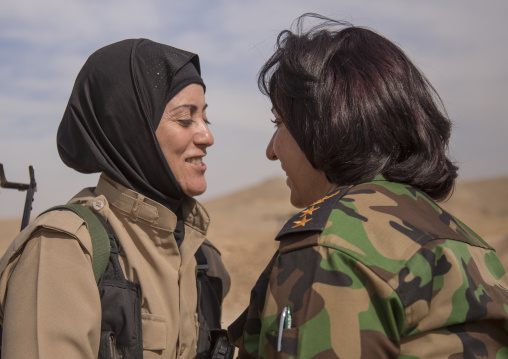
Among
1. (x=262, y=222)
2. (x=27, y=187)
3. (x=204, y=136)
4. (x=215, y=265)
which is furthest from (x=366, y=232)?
(x=262, y=222)

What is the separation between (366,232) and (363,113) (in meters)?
0.45

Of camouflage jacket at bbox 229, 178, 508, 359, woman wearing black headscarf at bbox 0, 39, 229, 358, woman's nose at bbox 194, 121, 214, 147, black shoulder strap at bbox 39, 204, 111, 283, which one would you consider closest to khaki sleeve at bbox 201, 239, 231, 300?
woman wearing black headscarf at bbox 0, 39, 229, 358

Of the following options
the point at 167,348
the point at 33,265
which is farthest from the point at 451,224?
the point at 33,265

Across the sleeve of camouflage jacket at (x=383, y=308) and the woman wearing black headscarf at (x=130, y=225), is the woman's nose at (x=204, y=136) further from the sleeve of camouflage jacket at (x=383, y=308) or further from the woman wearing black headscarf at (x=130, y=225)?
the sleeve of camouflage jacket at (x=383, y=308)

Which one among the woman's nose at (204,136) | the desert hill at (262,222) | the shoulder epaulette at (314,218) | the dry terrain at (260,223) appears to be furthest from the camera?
the dry terrain at (260,223)

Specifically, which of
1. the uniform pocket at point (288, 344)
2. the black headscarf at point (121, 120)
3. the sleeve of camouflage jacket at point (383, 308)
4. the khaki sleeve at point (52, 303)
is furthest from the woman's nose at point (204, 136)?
the uniform pocket at point (288, 344)

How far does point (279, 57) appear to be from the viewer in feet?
7.86

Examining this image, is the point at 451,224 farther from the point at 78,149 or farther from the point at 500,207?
the point at 500,207

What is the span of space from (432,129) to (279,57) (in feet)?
2.19

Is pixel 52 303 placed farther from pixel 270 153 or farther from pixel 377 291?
pixel 377 291

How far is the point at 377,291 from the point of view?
5.75ft

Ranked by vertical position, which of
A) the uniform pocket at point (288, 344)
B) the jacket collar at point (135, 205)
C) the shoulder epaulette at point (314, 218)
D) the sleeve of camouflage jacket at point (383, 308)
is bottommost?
the uniform pocket at point (288, 344)

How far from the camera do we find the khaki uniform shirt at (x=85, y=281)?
90.0 inches

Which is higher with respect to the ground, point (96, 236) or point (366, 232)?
point (96, 236)
